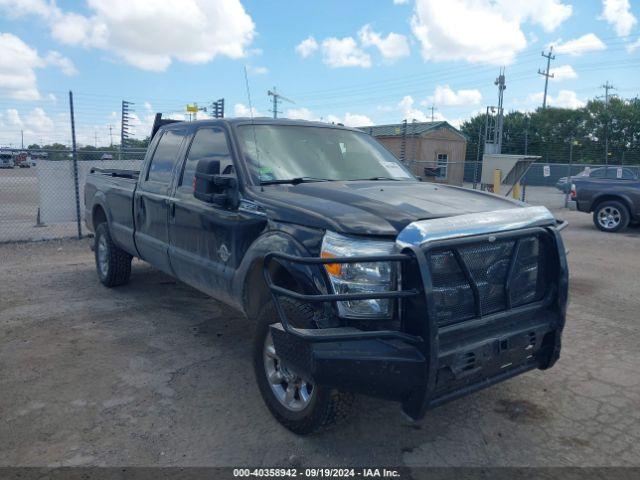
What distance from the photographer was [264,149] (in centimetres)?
425

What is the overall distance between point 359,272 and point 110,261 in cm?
Result: 461

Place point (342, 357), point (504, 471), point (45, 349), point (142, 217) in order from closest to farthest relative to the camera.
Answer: point (342, 357) → point (504, 471) → point (45, 349) → point (142, 217)

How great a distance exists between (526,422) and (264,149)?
2699mm

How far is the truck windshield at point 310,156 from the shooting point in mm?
4117

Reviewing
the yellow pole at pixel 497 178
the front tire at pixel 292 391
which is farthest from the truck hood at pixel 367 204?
the yellow pole at pixel 497 178

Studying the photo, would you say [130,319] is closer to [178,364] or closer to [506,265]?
[178,364]

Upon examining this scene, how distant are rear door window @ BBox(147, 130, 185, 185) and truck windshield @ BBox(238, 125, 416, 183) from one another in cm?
106

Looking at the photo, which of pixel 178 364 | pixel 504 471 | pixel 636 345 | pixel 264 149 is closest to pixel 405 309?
pixel 504 471

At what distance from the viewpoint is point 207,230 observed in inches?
168

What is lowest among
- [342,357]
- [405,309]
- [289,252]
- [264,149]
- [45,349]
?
[45,349]

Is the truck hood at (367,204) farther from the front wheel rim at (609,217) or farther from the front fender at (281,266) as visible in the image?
the front wheel rim at (609,217)

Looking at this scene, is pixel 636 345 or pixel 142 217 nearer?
pixel 636 345

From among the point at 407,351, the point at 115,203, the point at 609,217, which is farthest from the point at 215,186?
the point at 609,217

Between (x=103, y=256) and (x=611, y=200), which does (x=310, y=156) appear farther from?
(x=611, y=200)
